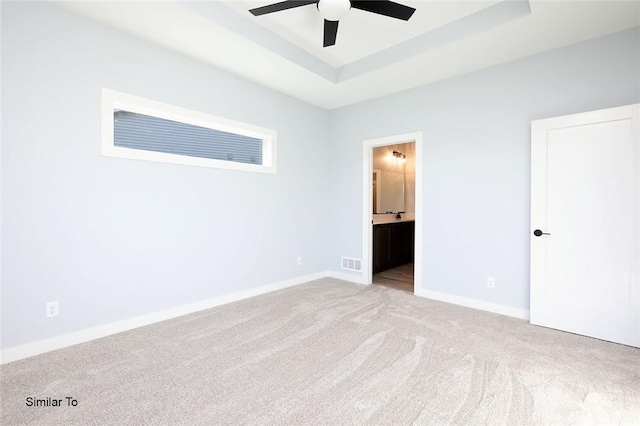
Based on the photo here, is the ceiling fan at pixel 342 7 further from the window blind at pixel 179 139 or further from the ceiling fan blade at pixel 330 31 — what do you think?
the window blind at pixel 179 139

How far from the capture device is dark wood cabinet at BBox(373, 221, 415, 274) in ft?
16.4

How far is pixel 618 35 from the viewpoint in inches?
102

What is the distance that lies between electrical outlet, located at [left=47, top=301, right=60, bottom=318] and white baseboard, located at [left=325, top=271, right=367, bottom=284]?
11.0ft

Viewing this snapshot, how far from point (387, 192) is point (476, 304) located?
312 cm

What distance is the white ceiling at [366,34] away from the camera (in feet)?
7.86

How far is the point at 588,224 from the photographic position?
264 centimetres

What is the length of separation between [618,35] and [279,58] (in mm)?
3146

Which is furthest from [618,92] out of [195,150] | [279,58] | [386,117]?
[195,150]

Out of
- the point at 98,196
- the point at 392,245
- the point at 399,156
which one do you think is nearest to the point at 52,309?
the point at 98,196

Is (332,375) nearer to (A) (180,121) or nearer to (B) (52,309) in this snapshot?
(B) (52,309)

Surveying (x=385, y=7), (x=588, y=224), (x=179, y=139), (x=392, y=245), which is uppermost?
(x=385, y=7)

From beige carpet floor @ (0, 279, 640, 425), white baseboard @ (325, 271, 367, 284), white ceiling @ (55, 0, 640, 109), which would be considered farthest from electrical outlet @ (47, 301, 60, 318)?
white baseboard @ (325, 271, 367, 284)

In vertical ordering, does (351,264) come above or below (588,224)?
below

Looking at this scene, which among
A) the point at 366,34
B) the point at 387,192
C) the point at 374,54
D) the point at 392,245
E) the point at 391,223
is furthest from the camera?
the point at 387,192
